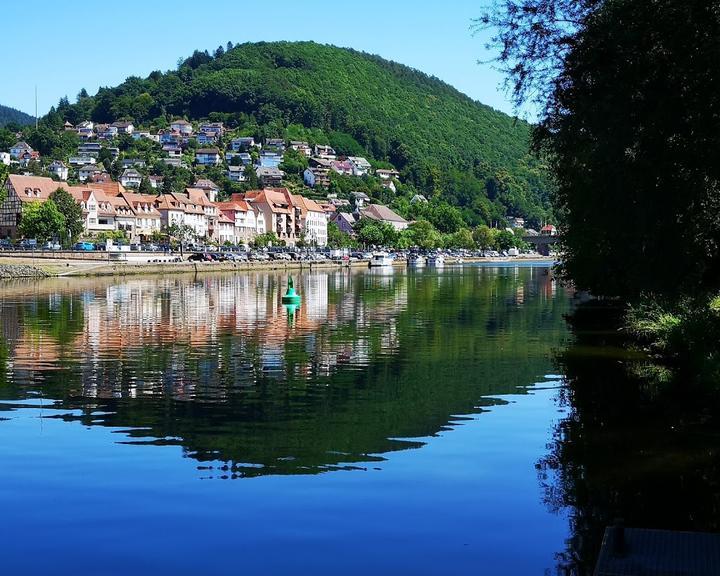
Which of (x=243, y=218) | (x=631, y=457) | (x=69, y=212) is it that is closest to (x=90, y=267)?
(x=69, y=212)

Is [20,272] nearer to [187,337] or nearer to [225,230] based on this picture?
[187,337]

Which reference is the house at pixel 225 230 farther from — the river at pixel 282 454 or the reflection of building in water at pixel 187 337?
the river at pixel 282 454

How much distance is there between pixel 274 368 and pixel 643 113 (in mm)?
14295

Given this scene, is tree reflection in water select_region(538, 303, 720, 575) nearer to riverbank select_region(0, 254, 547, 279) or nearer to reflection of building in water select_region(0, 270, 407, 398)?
reflection of building in water select_region(0, 270, 407, 398)

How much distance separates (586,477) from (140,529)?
22.7ft

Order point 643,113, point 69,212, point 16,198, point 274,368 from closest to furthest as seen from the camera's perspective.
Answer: point 643,113
point 274,368
point 69,212
point 16,198

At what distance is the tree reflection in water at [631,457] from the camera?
42.3 ft

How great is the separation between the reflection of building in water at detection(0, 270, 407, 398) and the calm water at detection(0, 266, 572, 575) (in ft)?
0.60

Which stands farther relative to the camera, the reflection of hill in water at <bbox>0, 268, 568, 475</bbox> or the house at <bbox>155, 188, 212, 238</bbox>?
the house at <bbox>155, 188, 212, 238</bbox>

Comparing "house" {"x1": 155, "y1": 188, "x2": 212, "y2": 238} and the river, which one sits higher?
"house" {"x1": 155, "y1": 188, "x2": 212, "y2": 238}

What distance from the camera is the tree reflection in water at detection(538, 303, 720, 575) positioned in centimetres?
1291

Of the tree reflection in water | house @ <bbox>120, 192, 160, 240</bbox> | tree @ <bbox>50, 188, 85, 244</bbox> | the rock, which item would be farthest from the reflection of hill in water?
house @ <bbox>120, 192, 160, 240</bbox>

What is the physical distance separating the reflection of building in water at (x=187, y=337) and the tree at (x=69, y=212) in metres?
63.4

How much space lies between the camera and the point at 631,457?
16.4 meters
